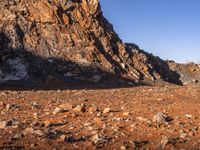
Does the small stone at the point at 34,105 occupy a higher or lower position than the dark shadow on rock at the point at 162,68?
lower

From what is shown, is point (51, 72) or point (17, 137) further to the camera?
point (51, 72)

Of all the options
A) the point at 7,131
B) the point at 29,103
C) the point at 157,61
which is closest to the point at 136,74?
the point at 157,61

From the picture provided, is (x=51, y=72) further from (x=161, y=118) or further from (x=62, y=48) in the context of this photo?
(x=161, y=118)

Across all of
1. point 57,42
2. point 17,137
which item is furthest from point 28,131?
point 57,42

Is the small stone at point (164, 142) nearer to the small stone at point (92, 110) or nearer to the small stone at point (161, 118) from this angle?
the small stone at point (161, 118)

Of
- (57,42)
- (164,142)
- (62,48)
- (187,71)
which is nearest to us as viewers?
(164,142)

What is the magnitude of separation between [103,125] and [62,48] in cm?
→ 2937

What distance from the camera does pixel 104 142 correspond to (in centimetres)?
984

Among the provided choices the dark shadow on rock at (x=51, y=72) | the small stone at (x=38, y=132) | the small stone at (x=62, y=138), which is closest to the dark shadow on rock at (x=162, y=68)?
the dark shadow on rock at (x=51, y=72)

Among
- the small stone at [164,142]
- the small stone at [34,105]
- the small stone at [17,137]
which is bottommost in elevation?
the small stone at [164,142]

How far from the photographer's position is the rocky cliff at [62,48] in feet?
124

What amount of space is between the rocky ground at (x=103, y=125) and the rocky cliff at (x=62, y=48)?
69.7 ft

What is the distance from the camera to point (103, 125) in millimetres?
11648

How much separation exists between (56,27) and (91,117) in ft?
95.5
